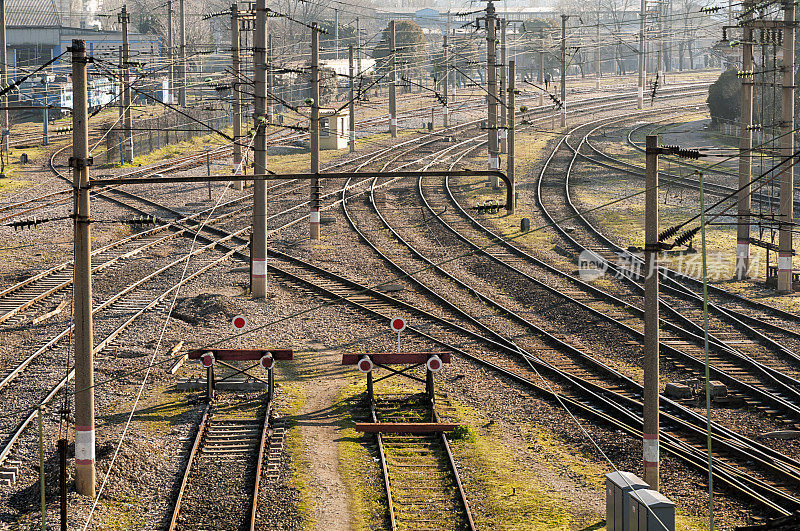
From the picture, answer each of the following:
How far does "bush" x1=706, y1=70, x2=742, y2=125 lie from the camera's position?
2426 inches

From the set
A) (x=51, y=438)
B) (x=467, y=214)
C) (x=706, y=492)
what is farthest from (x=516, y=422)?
(x=467, y=214)

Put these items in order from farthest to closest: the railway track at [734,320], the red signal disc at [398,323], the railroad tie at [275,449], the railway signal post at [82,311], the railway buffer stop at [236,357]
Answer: the railway track at [734,320] → the red signal disc at [398,323] → the railway buffer stop at [236,357] → the railroad tie at [275,449] → the railway signal post at [82,311]

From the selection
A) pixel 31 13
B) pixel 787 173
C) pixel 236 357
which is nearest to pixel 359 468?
pixel 236 357

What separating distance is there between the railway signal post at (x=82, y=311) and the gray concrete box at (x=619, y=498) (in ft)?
24.6

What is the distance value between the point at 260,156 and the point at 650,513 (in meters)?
16.6

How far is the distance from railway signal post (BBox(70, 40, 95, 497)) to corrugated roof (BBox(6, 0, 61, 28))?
300 ft

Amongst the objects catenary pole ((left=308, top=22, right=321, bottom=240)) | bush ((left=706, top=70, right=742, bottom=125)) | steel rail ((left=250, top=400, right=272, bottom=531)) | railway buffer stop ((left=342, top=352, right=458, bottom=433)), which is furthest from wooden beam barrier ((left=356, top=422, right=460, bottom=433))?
bush ((left=706, top=70, right=742, bottom=125))

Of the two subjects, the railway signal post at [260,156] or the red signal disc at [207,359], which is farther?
the railway signal post at [260,156]

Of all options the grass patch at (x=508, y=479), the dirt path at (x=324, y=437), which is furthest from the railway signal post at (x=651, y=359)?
the dirt path at (x=324, y=437)

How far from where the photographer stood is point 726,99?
62406 millimetres

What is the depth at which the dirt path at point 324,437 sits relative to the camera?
14727 mm

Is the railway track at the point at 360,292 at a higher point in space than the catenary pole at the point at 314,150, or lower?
lower

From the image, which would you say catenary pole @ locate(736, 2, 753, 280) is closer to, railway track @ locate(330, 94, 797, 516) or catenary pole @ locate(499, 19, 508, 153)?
railway track @ locate(330, 94, 797, 516)

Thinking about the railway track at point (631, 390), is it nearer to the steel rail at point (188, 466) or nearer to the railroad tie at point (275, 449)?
the railroad tie at point (275, 449)
